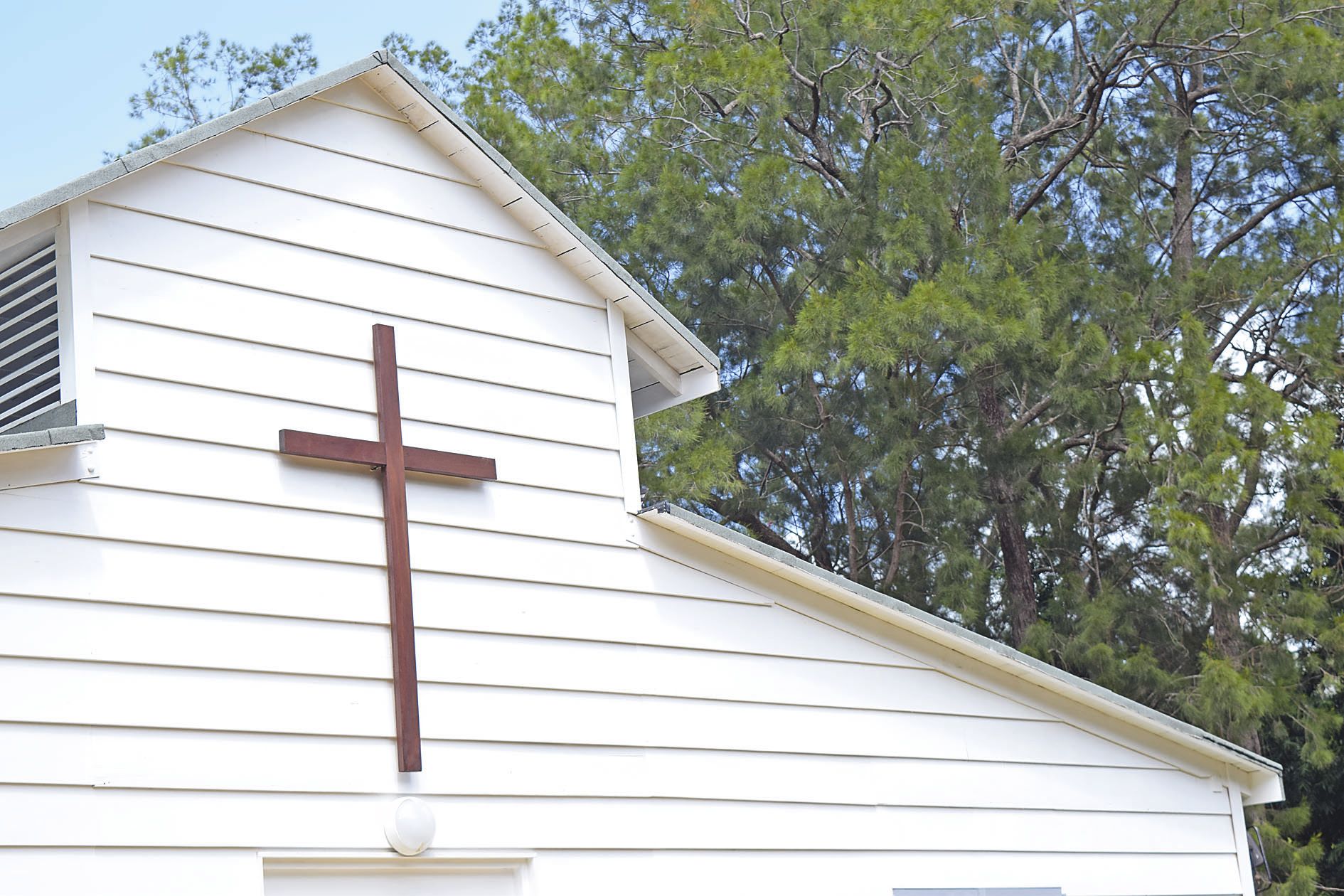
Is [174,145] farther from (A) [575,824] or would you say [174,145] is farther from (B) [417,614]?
(A) [575,824]

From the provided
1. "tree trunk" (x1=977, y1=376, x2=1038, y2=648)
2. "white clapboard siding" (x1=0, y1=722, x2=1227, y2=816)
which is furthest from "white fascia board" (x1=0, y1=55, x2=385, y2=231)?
"tree trunk" (x1=977, y1=376, x2=1038, y2=648)

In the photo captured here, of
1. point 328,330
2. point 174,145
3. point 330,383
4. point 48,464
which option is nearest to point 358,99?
point 174,145

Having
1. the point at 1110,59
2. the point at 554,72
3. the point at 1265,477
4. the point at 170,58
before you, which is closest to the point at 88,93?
the point at 170,58

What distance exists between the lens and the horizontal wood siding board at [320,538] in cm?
443

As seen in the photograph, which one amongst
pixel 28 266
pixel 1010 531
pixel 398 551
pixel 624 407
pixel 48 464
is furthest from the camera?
pixel 1010 531

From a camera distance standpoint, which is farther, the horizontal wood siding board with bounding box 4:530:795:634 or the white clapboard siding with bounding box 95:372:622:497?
the white clapboard siding with bounding box 95:372:622:497

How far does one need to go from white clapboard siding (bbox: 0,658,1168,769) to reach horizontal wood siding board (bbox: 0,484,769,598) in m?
0.42

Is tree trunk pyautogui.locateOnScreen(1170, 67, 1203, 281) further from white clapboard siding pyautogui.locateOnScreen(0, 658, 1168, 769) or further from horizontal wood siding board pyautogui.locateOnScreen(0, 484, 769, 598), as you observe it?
horizontal wood siding board pyautogui.locateOnScreen(0, 484, 769, 598)

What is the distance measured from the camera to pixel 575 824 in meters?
5.12

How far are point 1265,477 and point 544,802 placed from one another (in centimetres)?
823

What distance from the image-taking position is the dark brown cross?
480 cm

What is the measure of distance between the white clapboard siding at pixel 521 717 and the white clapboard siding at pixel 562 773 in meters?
0.04

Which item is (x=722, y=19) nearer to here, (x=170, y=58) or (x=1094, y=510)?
(x=1094, y=510)

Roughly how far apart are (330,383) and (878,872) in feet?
9.43
